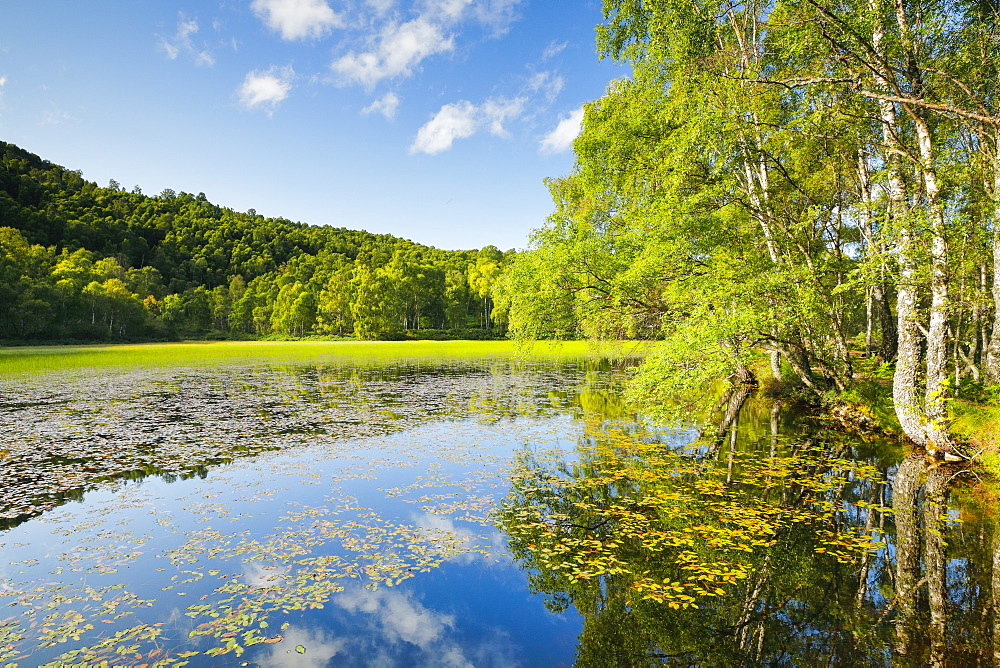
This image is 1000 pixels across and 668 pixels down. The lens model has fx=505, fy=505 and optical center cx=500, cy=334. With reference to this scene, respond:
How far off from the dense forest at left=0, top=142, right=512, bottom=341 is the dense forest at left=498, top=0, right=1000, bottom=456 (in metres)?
65.9

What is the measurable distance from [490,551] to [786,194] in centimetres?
1507

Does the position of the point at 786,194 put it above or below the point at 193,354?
above

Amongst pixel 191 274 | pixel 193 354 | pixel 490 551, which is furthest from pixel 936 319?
pixel 191 274

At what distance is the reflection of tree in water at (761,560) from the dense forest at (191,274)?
71804 millimetres

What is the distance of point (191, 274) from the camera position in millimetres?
119000

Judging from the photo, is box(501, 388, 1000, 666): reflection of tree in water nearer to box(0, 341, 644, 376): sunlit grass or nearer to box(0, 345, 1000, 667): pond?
box(0, 345, 1000, 667): pond

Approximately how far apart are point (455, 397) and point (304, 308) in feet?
254

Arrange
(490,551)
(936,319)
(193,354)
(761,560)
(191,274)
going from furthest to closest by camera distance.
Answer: (191,274)
(193,354)
(936,319)
(490,551)
(761,560)


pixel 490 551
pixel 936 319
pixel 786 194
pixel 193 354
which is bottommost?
pixel 193 354

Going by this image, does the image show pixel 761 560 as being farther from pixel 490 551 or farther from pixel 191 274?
pixel 191 274

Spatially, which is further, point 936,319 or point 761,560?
point 936,319

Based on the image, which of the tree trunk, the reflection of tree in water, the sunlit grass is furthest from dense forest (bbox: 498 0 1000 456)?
the sunlit grass

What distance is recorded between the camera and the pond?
14.1 feet

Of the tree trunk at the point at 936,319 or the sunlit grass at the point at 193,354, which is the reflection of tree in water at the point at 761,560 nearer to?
the tree trunk at the point at 936,319
